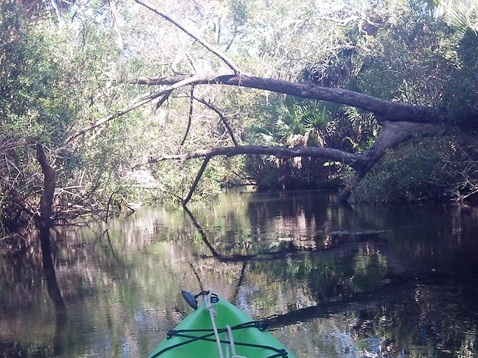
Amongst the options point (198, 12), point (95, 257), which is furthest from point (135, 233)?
point (198, 12)

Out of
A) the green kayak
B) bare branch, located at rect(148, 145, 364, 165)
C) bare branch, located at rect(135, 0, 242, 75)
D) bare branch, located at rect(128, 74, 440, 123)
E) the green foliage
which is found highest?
bare branch, located at rect(135, 0, 242, 75)

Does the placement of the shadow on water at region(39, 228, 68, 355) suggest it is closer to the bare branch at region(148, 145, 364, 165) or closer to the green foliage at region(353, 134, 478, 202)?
the bare branch at region(148, 145, 364, 165)

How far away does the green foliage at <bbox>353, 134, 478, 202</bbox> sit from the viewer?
1571 cm

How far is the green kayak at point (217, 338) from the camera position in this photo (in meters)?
4.81

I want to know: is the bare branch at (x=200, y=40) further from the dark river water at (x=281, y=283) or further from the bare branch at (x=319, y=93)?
the dark river water at (x=281, y=283)

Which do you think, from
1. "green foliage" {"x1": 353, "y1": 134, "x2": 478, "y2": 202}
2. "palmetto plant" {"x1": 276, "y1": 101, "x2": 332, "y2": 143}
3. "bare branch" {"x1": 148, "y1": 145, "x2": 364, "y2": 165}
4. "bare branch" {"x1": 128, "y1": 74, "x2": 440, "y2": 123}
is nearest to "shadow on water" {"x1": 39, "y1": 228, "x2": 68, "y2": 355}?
"bare branch" {"x1": 148, "y1": 145, "x2": 364, "y2": 165}

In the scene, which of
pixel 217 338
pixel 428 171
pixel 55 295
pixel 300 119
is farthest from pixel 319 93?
pixel 217 338

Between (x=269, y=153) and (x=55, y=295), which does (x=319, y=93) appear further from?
(x=55, y=295)

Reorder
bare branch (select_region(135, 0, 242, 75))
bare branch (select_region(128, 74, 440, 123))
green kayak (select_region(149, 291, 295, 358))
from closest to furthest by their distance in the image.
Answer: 1. green kayak (select_region(149, 291, 295, 358))
2. bare branch (select_region(135, 0, 242, 75))
3. bare branch (select_region(128, 74, 440, 123))

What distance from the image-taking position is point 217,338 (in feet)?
15.5

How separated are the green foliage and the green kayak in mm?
11229

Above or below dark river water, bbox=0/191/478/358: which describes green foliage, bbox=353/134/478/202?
above

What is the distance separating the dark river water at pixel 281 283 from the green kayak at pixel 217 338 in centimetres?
133

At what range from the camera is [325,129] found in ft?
81.5
